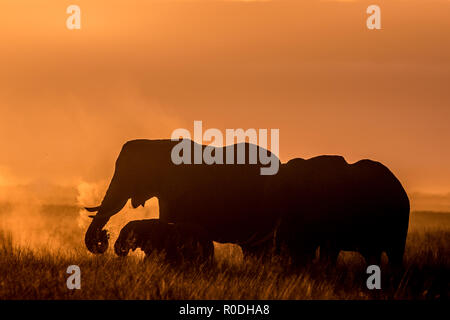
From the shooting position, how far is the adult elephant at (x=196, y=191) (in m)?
13.5

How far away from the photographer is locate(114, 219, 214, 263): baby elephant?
38.0ft

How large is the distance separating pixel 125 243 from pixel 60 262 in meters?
0.99

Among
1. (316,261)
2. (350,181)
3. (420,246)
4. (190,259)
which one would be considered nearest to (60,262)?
(190,259)

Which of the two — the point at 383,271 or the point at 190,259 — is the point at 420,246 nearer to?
the point at 383,271

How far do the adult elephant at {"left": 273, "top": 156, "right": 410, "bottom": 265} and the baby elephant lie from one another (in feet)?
5.10

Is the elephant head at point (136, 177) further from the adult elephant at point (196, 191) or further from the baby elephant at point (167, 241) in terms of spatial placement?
the baby elephant at point (167, 241)

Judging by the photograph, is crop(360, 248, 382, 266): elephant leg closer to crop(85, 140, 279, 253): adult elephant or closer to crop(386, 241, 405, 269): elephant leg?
crop(386, 241, 405, 269): elephant leg

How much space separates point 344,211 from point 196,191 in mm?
2750

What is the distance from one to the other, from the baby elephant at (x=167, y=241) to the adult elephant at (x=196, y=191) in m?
1.58

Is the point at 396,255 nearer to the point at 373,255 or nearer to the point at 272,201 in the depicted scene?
the point at 373,255

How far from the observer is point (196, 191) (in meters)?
13.8

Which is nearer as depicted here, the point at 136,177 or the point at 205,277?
the point at 205,277

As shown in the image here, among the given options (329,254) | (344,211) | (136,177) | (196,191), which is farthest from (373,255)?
(136,177)
